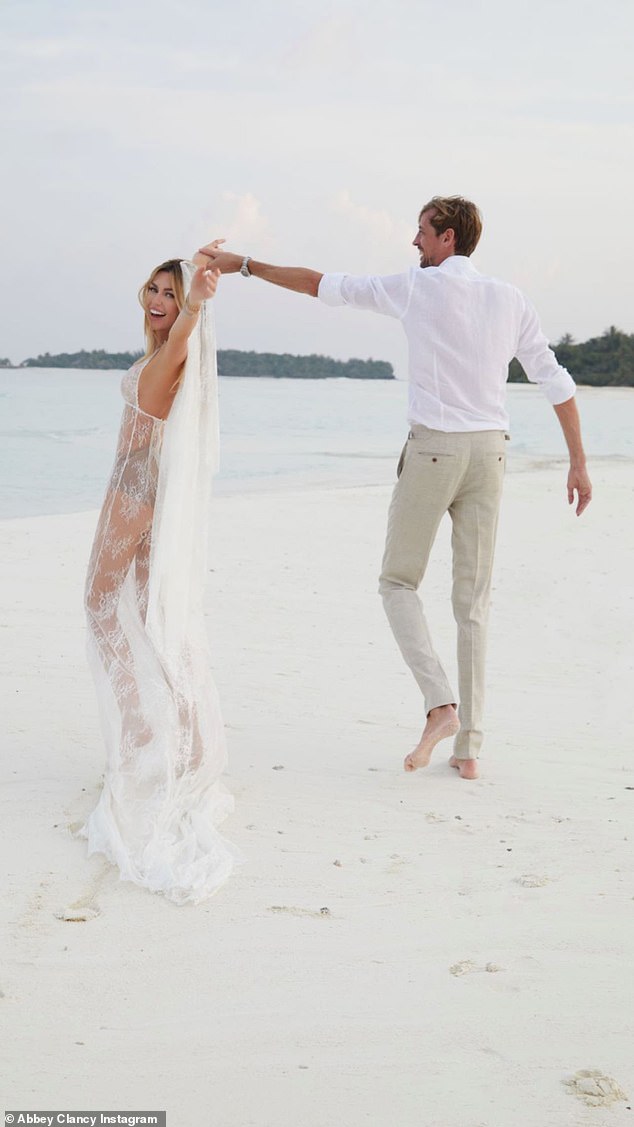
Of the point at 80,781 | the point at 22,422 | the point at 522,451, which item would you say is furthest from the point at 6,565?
the point at 22,422

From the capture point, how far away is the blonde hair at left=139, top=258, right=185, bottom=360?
3846mm

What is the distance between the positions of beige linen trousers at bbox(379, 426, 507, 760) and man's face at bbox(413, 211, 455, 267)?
2.07ft

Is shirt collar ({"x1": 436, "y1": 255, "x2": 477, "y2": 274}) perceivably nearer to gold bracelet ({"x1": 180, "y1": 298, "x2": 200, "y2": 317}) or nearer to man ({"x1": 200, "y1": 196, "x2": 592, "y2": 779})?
man ({"x1": 200, "y1": 196, "x2": 592, "y2": 779})

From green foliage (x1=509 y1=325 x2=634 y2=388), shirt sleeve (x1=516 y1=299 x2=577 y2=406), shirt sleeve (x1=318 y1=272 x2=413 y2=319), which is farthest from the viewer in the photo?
green foliage (x1=509 y1=325 x2=634 y2=388)

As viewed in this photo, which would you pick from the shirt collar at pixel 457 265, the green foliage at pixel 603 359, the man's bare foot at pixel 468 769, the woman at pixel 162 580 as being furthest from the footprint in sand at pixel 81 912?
the green foliage at pixel 603 359

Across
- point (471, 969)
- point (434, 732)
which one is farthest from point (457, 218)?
point (471, 969)

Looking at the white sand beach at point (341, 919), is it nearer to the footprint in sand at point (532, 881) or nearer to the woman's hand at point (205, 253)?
the footprint in sand at point (532, 881)

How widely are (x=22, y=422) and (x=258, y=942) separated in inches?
1319

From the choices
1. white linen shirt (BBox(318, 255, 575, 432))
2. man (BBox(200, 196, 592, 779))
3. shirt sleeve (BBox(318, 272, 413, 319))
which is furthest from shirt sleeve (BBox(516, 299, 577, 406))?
shirt sleeve (BBox(318, 272, 413, 319))

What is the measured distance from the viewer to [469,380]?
4219mm

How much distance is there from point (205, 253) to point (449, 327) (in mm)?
910

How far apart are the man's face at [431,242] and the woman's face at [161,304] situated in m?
0.99

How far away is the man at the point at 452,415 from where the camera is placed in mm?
4172

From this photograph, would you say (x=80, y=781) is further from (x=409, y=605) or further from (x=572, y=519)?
(x=572, y=519)
